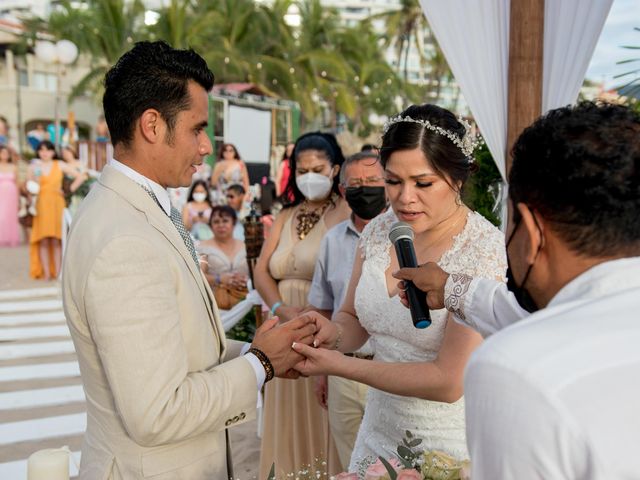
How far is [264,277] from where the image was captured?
464 centimetres

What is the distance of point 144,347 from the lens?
173 cm

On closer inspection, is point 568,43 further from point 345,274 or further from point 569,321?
point 569,321

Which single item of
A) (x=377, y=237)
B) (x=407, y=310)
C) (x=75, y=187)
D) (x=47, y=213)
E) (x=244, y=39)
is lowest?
(x=47, y=213)

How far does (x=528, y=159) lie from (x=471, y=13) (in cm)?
305

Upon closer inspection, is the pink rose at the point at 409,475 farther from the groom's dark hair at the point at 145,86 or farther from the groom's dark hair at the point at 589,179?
the groom's dark hair at the point at 145,86

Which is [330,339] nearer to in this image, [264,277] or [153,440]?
[153,440]

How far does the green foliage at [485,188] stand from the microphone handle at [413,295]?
2631mm

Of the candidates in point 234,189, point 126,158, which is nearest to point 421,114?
point 126,158

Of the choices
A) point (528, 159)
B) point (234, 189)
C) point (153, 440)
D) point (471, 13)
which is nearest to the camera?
point (528, 159)

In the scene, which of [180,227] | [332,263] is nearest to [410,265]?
[180,227]

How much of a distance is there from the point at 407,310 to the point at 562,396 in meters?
1.63

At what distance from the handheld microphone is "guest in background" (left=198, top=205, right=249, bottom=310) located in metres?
4.32

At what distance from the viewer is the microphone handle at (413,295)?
1.94 meters

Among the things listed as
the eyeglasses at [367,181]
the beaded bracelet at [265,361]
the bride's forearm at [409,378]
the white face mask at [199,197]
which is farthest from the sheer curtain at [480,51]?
the white face mask at [199,197]
